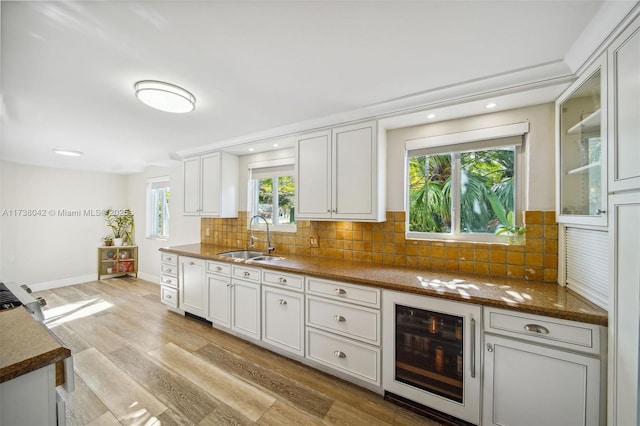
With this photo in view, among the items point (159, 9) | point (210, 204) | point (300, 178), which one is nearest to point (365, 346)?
point (300, 178)

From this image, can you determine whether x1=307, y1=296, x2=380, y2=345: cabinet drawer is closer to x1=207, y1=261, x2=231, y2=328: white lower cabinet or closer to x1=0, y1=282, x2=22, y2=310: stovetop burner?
x1=207, y1=261, x2=231, y2=328: white lower cabinet

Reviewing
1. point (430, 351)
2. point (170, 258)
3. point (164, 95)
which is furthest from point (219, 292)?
point (430, 351)

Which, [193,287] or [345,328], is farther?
[193,287]

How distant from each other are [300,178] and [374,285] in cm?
137

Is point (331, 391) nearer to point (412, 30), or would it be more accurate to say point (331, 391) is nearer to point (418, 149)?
point (418, 149)

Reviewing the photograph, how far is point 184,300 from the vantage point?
10.6 feet

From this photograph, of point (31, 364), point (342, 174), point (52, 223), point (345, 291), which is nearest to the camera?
point (31, 364)

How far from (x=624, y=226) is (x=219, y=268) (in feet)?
10.3

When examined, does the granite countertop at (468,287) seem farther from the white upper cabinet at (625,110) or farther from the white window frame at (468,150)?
the white upper cabinet at (625,110)

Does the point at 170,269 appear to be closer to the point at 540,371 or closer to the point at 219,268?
the point at 219,268

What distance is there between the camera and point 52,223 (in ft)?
15.1

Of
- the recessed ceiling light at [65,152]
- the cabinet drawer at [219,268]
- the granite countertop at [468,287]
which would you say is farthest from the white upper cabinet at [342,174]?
the recessed ceiling light at [65,152]

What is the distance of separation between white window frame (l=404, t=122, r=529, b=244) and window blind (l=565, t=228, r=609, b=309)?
0.38m

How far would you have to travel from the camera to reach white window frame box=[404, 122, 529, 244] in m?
1.97
